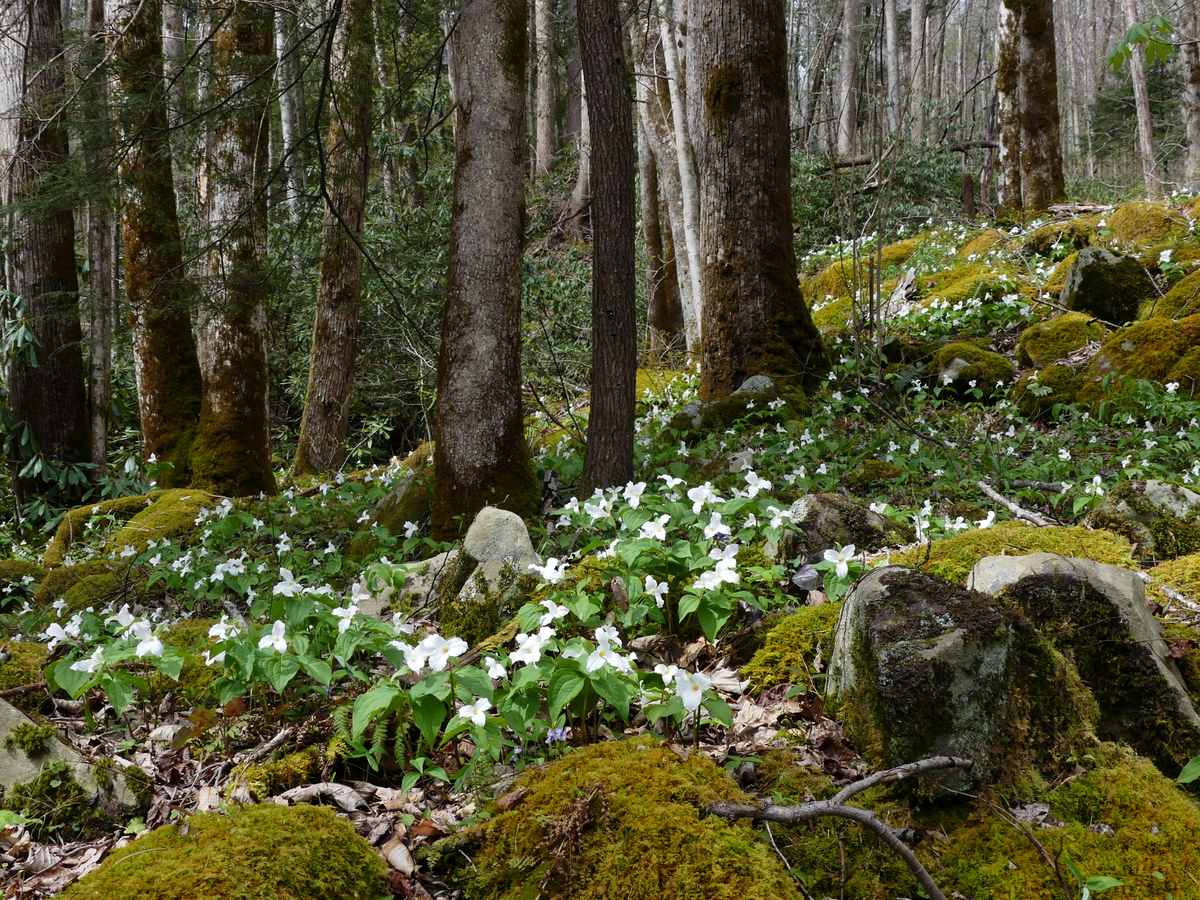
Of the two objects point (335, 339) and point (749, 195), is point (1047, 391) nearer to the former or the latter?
point (749, 195)

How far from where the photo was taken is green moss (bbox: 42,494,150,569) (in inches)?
296

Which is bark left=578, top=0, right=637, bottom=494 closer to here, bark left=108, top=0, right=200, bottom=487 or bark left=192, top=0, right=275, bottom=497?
bark left=192, top=0, right=275, bottom=497

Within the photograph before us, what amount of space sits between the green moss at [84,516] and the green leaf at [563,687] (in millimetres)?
7009

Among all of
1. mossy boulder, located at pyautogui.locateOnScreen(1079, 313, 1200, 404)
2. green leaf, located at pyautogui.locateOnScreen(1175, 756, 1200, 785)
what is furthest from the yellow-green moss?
mossy boulder, located at pyautogui.locateOnScreen(1079, 313, 1200, 404)

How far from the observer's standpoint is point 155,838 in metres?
1.80

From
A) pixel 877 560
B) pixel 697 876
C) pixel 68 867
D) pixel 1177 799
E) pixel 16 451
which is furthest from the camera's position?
pixel 16 451

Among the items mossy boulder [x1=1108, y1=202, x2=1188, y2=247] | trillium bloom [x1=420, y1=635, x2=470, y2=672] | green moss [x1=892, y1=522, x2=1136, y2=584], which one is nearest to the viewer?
trillium bloom [x1=420, y1=635, x2=470, y2=672]

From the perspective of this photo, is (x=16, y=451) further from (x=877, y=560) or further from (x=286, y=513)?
(x=877, y=560)

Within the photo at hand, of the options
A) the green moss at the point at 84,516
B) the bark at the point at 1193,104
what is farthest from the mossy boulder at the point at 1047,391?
the bark at the point at 1193,104

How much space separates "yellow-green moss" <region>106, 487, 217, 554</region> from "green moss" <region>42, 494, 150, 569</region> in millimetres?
394

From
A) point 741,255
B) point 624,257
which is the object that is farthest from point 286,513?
point 741,255

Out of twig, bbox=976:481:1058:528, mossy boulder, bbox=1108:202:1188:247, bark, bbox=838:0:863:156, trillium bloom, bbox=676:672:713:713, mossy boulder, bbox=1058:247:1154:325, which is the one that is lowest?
twig, bbox=976:481:1058:528

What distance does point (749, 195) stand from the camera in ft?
22.8

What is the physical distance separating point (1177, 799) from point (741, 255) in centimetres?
570
